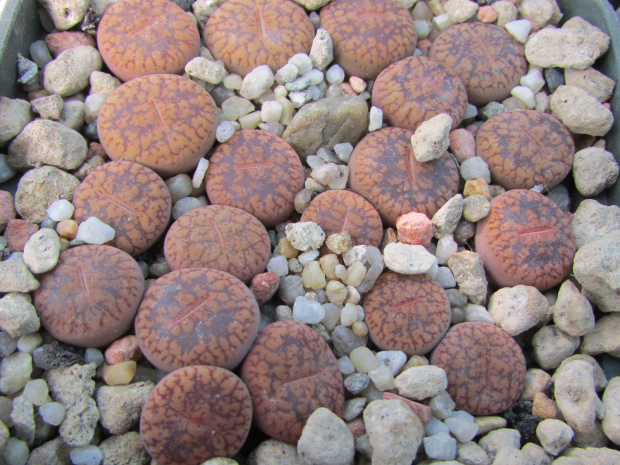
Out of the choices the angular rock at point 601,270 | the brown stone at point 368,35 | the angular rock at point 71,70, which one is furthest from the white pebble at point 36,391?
the angular rock at point 601,270

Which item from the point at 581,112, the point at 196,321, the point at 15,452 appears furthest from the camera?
the point at 581,112

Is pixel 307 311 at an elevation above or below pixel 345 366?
above

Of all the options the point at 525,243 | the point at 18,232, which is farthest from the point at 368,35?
the point at 18,232

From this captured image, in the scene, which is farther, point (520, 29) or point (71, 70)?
point (520, 29)

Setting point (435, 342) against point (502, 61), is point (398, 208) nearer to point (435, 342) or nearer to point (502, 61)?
point (435, 342)

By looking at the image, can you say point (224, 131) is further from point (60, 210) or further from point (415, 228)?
point (415, 228)

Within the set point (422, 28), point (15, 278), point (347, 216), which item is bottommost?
point (347, 216)

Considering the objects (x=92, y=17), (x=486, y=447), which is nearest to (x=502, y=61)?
(x=486, y=447)

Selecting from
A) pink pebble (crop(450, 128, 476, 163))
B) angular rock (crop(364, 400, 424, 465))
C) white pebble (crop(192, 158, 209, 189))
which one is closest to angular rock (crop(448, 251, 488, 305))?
pink pebble (crop(450, 128, 476, 163))

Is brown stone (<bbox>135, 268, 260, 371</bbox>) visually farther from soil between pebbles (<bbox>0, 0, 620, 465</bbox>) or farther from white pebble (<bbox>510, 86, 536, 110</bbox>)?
white pebble (<bbox>510, 86, 536, 110</bbox>)
